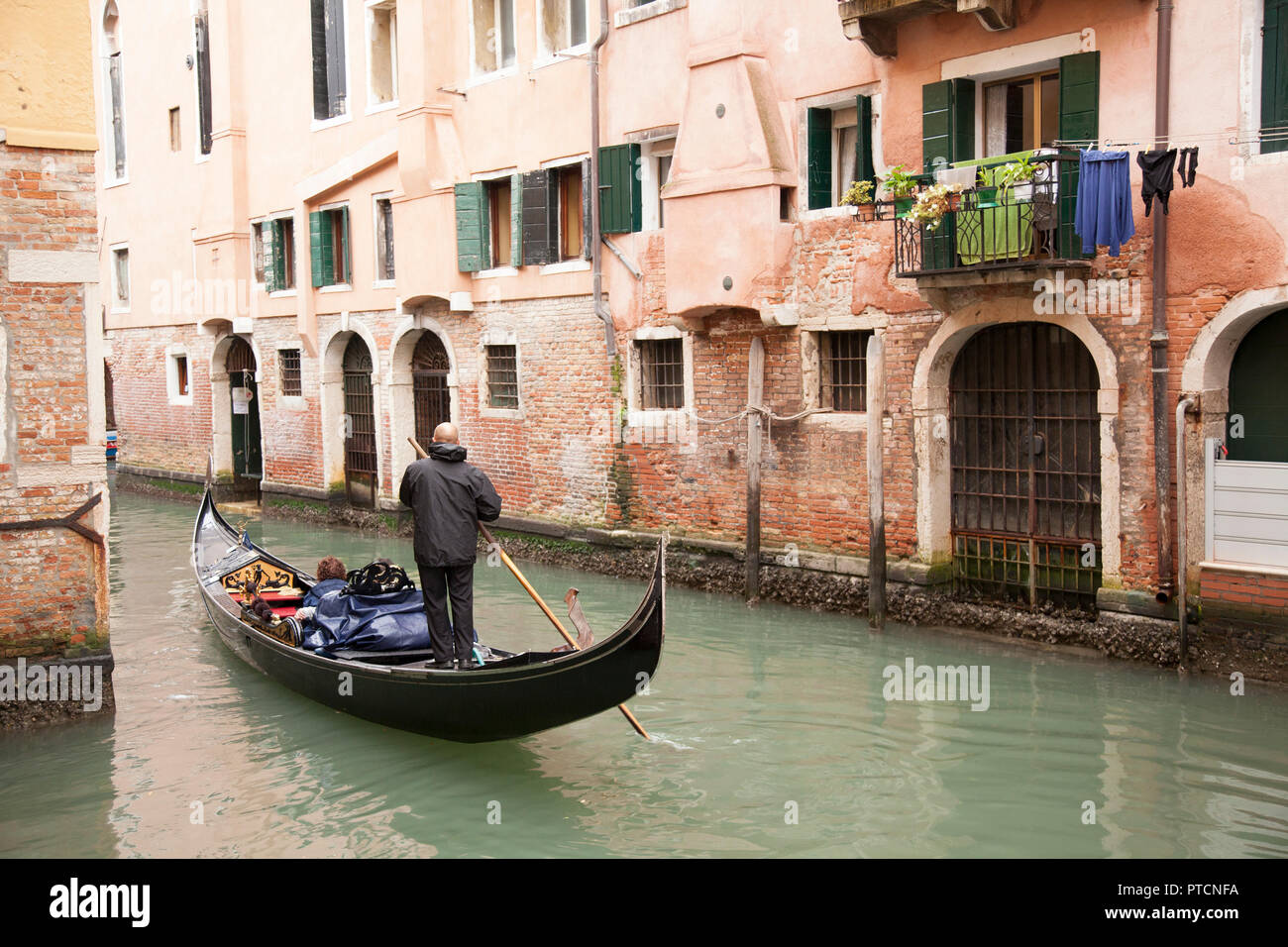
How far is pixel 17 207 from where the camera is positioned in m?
7.04

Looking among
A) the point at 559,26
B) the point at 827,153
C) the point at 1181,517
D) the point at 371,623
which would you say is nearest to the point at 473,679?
the point at 371,623

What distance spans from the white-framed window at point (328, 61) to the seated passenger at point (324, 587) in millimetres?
8770

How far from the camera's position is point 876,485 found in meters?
9.54

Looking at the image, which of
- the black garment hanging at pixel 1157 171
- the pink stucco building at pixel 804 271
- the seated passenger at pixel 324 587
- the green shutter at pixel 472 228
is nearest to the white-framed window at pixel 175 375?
the pink stucco building at pixel 804 271

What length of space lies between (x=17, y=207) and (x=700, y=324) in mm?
5745

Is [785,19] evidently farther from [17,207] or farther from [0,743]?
[0,743]

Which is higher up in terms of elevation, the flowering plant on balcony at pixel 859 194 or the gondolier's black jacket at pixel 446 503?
the flowering plant on balcony at pixel 859 194

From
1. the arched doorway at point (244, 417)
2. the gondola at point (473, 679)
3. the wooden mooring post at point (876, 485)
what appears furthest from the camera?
the arched doorway at point (244, 417)

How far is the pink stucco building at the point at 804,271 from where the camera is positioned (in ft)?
25.7

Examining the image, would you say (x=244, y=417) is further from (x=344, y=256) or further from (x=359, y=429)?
(x=344, y=256)

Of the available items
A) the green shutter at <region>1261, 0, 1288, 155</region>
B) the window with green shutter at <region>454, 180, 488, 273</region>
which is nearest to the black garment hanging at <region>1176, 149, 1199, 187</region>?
the green shutter at <region>1261, 0, 1288, 155</region>

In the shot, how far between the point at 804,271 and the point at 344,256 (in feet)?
25.9

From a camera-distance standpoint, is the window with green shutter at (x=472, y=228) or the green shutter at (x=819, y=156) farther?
the window with green shutter at (x=472, y=228)

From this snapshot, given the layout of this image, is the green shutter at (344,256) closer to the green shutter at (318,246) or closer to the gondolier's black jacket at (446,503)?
the green shutter at (318,246)
